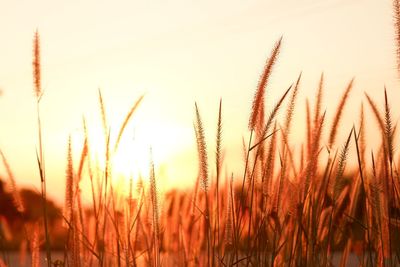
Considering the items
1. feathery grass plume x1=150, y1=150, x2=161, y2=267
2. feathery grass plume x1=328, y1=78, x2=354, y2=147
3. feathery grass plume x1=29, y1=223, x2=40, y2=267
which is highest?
feathery grass plume x1=328, y1=78, x2=354, y2=147

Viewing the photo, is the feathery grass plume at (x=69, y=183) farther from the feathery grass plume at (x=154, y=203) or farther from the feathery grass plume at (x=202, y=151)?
the feathery grass plume at (x=202, y=151)

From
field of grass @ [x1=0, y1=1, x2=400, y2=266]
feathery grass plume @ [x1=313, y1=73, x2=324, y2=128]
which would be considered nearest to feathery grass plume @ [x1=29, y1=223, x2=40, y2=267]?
field of grass @ [x1=0, y1=1, x2=400, y2=266]

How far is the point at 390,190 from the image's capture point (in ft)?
8.93

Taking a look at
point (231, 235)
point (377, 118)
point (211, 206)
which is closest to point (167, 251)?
point (211, 206)

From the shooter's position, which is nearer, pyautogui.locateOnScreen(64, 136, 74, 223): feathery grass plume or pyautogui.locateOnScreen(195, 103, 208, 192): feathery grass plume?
pyautogui.locateOnScreen(195, 103, 208, 192): feathery grass plume

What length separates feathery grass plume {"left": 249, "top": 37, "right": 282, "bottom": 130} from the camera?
2516mm

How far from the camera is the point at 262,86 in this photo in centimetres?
256

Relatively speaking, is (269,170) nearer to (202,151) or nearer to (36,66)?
(202,151)

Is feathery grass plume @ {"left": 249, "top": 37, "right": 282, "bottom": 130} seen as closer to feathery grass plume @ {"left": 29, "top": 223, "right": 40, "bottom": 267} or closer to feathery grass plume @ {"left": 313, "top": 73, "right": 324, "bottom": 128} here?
feathery grass plume @ {"left": 313, "top": 73, "right": 324, "bottom": 128}

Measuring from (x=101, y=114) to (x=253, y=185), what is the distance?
0.60 metres

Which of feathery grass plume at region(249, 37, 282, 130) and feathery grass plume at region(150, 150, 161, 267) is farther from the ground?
feathery grass plume at region(249, 37, 282, 130)

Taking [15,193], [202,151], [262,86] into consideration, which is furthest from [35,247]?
[262,86]

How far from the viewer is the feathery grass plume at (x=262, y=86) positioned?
2.52 metres

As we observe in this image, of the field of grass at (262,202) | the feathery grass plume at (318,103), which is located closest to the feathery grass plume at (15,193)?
the field of grass at (262,202)
